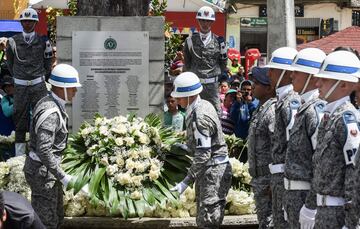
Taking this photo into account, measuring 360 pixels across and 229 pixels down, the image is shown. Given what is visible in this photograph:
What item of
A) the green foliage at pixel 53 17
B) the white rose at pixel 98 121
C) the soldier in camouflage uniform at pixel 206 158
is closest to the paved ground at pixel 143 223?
the soldier in camouflage uniform at pixel 206 158

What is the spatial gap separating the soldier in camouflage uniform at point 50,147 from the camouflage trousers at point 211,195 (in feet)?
4.54

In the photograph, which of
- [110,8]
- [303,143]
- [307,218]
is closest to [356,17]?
[110,8]

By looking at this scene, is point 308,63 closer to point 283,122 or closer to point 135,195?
point 283,122

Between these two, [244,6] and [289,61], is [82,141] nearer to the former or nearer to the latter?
[289,61]

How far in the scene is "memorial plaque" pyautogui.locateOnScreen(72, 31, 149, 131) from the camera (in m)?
→ 10.9

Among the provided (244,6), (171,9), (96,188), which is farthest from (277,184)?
(244,6)

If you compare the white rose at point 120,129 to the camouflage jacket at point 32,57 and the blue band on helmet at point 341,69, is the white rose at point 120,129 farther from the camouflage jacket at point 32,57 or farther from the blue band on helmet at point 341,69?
the blue band on helmet at point 341,69

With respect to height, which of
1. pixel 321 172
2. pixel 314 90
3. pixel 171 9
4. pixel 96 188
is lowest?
pixel 96 188

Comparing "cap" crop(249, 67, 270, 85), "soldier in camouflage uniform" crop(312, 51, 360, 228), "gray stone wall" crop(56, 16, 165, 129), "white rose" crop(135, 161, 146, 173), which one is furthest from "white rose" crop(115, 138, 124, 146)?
"soldier in camouflage uniform" crop(312, 51, 360, 228)

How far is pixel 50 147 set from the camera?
8.53 m

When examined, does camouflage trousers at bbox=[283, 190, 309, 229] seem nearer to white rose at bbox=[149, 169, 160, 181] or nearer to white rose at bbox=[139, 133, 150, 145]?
white rose at bbox=[149, 169, 160, 181]

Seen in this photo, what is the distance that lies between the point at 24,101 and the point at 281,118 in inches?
211

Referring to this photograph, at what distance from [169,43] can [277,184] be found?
9.28 m

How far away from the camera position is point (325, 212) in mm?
6242
